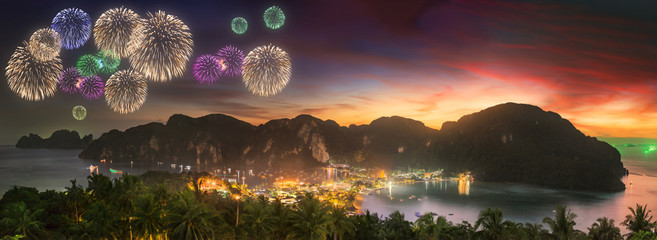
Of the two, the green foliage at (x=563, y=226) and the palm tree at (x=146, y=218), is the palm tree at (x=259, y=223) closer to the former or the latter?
the palm tree at (x=146, y=218)

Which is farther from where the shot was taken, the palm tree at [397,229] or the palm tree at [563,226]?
the palm tree at [563,226]

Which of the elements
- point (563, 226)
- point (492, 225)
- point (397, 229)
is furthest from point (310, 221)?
point (563, 226)

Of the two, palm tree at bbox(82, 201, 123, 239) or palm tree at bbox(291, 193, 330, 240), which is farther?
palm tree at bbox(291, 193, 330, 240)

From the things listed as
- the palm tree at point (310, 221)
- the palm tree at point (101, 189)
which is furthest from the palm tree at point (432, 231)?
the palm tree at point (101, 189)

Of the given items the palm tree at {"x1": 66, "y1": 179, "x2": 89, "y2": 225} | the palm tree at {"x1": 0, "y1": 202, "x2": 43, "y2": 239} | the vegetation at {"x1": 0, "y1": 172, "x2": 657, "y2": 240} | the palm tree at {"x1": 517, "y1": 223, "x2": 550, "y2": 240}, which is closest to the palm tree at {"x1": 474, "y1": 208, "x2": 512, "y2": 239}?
the vegetation at {"x1": 0, "y1": 172, "x2": 657, "y2": 240}

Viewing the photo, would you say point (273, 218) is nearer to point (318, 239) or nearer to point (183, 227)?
point (318, 239)

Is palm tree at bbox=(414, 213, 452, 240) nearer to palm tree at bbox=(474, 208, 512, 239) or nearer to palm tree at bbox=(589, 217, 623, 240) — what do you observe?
palm tree at bbox=(474, 208, 512, 239)

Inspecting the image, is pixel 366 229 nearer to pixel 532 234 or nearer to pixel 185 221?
pixel 532 234
